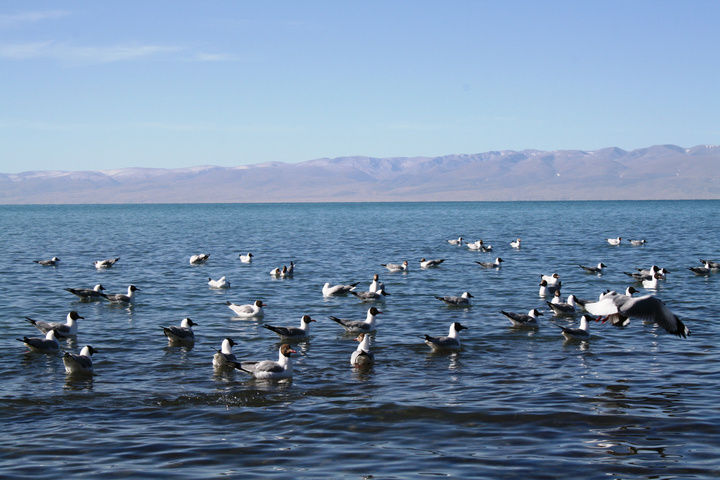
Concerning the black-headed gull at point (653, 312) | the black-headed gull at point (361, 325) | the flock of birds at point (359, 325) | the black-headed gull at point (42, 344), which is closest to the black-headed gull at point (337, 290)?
the flock of birds at point (359, 325)

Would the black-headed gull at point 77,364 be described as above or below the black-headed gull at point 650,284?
below

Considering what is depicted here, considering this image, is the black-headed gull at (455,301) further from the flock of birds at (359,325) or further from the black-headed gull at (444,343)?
the black-headed gull at (444,343)

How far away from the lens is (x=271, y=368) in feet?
58.4

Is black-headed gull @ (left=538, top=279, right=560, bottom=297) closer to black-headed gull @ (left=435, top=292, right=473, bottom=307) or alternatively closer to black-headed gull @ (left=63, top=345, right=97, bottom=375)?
black-headed gull @ (left=435, top=292, right=473, bottom=307)

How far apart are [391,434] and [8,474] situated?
6.43m

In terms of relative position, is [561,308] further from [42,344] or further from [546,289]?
[42,344]

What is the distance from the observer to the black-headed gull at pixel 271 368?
17.7 m

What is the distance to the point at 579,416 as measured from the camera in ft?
48.6

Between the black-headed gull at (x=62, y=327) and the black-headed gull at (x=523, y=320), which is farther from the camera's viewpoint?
the black-headed gull at (x=523, y=320)

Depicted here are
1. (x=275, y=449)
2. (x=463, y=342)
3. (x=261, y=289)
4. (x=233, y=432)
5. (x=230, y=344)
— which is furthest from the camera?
(x=261, y=289)

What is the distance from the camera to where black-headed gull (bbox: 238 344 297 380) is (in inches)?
698

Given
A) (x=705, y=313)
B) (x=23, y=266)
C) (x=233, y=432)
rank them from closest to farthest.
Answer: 1. (x=233, y=432)
2. (x=705, y=313)
3. (x=23, y=266)

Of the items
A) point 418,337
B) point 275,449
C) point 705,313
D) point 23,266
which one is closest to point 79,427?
point 275,449

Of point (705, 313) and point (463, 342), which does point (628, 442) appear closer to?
point (463, 342)
